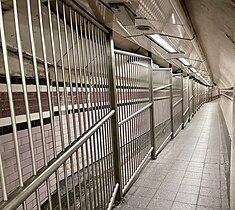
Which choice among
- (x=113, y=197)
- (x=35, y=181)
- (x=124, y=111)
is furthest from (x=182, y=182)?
(x=35, y=181)

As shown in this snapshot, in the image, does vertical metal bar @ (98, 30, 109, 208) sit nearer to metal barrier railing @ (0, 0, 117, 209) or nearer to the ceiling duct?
metal barrier railing @ (0, 0, 117, 209)

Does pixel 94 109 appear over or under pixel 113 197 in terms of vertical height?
over

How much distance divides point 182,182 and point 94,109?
1785 millimetres

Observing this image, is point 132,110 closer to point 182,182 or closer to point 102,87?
point 102,87

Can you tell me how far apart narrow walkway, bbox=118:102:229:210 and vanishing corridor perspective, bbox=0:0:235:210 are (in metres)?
0.01

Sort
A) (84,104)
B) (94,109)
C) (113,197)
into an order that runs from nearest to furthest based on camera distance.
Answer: (84,104)
(94,109)
(113,197)

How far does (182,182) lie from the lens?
9.19 ft

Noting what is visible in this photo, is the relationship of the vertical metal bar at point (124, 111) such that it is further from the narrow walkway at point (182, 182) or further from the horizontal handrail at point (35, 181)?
the horizontal handrail at point (35, 181)

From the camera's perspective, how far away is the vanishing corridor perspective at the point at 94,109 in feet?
3.46

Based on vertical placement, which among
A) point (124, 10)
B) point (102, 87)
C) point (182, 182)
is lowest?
point (182, 182)

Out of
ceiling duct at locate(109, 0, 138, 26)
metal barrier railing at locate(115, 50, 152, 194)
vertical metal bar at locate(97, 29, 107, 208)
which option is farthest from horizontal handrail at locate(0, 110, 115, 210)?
metal barrier railing at locate(115, 50, 152, 194)

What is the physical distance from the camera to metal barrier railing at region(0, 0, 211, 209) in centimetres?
94

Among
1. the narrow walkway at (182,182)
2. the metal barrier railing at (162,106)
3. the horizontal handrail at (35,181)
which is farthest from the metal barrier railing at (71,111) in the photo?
the metal barrier railing at (162,106)

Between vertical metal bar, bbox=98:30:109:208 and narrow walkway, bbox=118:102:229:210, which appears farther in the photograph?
narrow walkway, bbox=118:102:229:210
